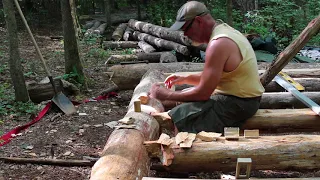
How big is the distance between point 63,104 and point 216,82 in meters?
3.74

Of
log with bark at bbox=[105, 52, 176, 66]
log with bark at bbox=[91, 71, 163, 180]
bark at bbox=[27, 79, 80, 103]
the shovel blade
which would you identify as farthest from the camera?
log with bark at bbox=[105, 52, 176, 66]

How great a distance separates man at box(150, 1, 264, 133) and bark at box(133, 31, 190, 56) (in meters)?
6.16

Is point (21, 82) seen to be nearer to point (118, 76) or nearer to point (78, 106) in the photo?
point (78, 106)

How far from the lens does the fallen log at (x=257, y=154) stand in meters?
2.88

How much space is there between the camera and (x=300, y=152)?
2.89 m

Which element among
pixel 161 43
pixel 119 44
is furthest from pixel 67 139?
pixel 119 44

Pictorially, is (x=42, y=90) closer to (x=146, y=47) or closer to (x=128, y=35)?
(x=146, y=47)

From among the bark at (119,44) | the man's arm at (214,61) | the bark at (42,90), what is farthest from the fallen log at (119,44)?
the man's arm at (214,61)

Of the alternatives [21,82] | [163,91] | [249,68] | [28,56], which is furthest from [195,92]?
[28,56]

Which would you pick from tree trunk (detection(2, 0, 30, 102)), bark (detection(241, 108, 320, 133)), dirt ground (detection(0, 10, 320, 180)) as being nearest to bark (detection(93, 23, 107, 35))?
dirt ground (detection(0, 10, 320, 180))

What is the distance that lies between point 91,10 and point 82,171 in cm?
1742

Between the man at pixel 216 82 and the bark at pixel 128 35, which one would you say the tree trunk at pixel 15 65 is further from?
the bark at pixel 128 35

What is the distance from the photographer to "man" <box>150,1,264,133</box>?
3.08 meters

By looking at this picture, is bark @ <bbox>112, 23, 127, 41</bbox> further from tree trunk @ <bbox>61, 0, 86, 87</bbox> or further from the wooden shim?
the wooden shim
